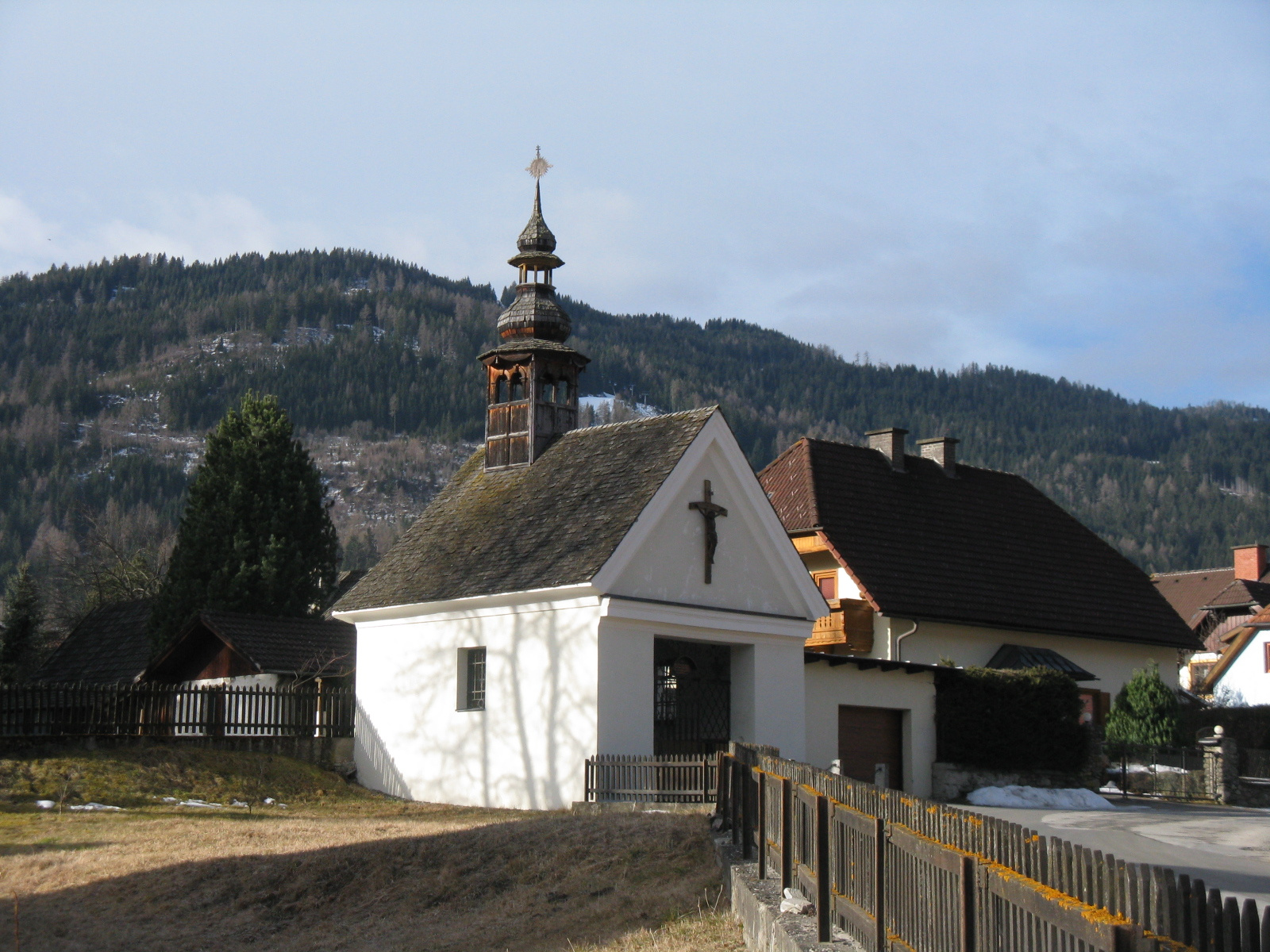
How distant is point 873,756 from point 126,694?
14231 mm

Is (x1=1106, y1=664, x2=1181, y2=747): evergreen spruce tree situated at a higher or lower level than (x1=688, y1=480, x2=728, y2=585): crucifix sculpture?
lower

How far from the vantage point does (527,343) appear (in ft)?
93.6

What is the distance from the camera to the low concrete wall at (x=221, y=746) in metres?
23.8

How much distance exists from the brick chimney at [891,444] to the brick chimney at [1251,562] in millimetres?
41272

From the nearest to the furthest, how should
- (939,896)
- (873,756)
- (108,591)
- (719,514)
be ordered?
(939,896), (719,514), (873,756), (108,591)

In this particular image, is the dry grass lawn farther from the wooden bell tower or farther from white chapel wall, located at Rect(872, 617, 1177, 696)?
white chapel wall, located at Rect(872, 617, 1177, 696)

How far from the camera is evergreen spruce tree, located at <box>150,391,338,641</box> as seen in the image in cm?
4300

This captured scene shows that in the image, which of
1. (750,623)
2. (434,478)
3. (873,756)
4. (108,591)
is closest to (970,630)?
(873,756)

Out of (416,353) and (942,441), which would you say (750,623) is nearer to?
(942,441)

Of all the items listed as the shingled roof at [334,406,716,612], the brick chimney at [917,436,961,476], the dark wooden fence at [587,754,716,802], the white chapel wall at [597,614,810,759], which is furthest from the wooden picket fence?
the brick chimney at [917,436,961,476]

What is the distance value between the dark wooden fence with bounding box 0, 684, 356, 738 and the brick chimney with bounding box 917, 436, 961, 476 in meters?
20.5

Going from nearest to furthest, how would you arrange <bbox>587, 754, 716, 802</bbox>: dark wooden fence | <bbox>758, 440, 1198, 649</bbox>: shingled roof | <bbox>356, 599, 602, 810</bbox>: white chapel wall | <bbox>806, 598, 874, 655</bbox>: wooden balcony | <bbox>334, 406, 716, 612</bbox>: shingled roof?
<bbox>587, 754, 716, 802</bbox>: dark wooden fence
<bbox>356, 599, 602, 810</bbox>: white chapel wall
<bbox>334, 406, 716, 612</bbox>: shingled roof
<bbox>806, 598, 874, 655</bbox>: wooden balcony
<bbox>758, 440, 1198, 649</bbox>: shingled roof

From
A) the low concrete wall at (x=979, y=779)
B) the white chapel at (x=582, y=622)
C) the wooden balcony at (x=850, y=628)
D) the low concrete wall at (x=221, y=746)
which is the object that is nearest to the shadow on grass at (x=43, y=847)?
the low concrete wall at (x=221, y=746)

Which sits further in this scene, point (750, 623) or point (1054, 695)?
point (1054, 695)
